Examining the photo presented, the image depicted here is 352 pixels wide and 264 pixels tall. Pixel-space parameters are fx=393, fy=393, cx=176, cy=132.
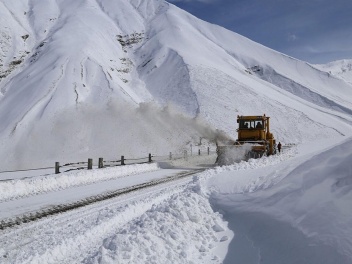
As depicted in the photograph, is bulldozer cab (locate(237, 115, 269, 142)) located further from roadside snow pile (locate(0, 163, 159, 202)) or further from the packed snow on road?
the packed snow on road

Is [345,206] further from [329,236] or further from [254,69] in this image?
[254,69]

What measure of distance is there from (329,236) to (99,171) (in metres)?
16.3

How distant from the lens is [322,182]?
5.71 meters

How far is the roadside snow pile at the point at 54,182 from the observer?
45.0ft

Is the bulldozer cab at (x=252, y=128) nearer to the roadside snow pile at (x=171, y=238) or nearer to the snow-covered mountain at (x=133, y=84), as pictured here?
the snow-covered mountain at (x=133, y=84)

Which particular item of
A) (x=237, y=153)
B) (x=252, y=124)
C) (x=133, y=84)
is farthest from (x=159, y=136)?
(x=133, y=84)

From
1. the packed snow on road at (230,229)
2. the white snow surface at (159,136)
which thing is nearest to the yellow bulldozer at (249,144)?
the white snow surface at (159,136)

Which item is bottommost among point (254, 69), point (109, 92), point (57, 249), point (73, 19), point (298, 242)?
point (57, 249)

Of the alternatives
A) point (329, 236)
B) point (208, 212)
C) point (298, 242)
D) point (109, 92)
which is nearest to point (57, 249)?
point (208, 212)

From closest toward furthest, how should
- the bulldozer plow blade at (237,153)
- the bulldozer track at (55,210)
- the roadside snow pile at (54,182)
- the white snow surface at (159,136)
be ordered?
the white snow surface at (159,136), the bulldozer track at (55,210), the roadside snow pile at (54,182), the bulldozer plow blade at (237,153)

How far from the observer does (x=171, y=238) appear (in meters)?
6.37

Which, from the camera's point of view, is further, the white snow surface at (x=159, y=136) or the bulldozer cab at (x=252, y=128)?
the bulldozer cab at (x=252, y=128)

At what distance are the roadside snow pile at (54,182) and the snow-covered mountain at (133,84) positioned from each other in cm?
1589

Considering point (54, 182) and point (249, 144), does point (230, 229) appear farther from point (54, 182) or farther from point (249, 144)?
point (249, 144)
